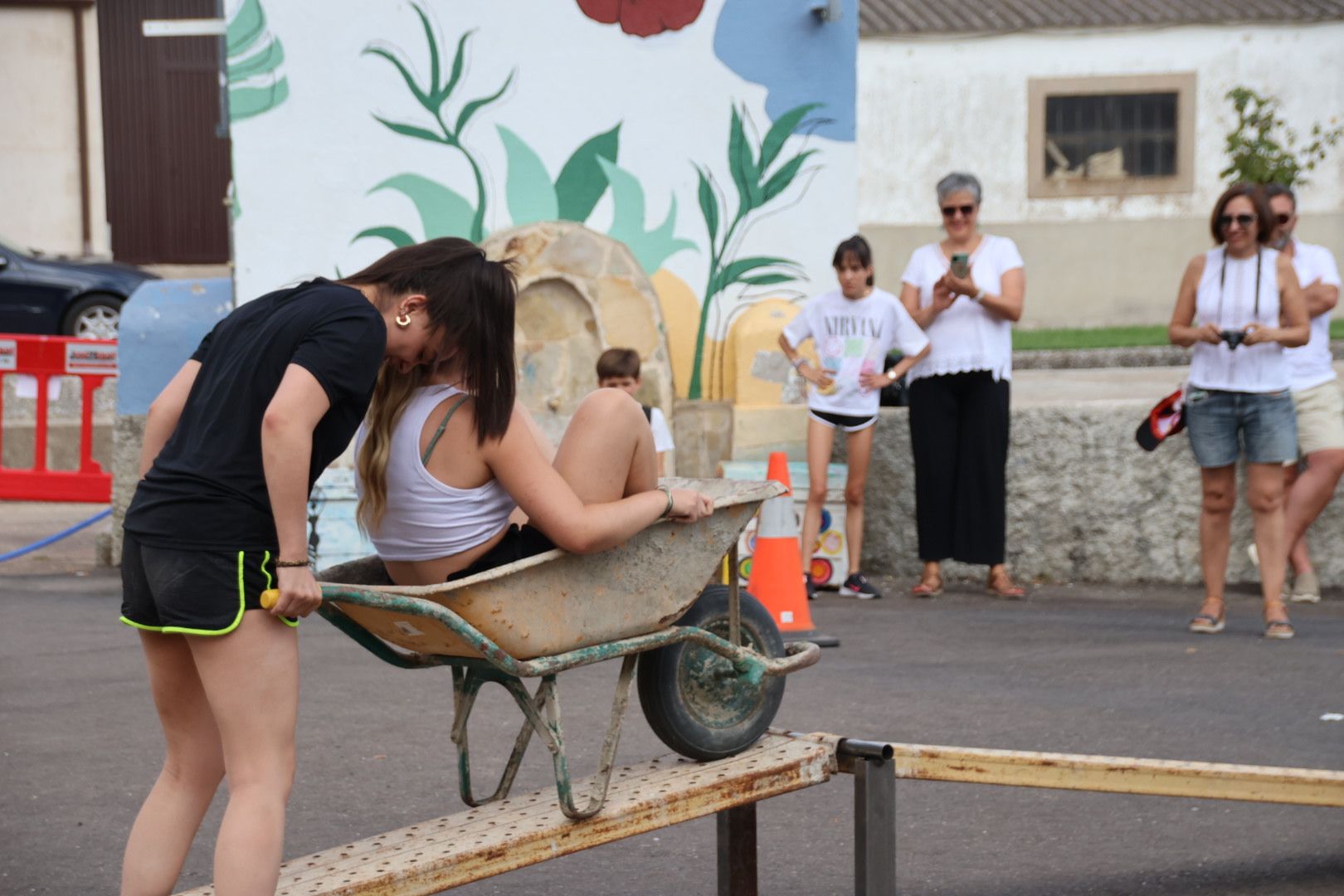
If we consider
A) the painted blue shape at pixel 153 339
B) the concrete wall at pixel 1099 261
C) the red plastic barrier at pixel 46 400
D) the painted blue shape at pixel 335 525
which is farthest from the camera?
the concrete wall at pixel 1099 261

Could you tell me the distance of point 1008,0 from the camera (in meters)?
24.5

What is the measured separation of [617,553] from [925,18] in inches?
853

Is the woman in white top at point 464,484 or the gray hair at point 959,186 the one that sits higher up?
the gray hair at point 959,186

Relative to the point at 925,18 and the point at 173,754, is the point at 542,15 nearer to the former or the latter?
the point at 173,754

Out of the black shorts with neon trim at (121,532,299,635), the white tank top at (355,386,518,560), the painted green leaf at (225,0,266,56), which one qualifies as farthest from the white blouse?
the black shorts with neon trim at (121,532,299,635)

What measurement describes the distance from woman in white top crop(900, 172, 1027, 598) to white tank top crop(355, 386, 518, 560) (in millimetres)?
5033

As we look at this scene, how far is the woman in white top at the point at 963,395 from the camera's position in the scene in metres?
8.28

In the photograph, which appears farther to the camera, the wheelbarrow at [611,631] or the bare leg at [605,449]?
the bare leg at [605,449]

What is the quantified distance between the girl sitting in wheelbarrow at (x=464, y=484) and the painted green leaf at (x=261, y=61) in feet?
19.8

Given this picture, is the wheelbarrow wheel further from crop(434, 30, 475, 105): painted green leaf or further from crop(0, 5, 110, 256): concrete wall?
crop(0, 5, 110, 256): concrete wall

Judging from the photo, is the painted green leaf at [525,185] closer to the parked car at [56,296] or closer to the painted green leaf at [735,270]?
the painted green leaf at [735,270]

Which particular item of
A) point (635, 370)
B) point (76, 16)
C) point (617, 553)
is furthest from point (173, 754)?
point (76, 16)

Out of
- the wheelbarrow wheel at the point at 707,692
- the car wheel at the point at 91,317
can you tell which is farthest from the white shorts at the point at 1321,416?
the car wheel at the point at 91,317

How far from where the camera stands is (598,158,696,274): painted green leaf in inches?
377
